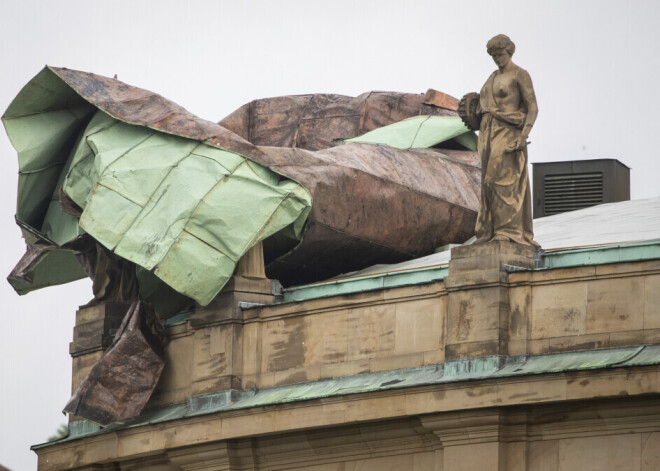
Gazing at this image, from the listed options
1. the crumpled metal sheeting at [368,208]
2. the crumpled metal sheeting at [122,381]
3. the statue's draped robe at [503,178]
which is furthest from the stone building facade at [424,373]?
the crumpled metal sheeting at [368,208]

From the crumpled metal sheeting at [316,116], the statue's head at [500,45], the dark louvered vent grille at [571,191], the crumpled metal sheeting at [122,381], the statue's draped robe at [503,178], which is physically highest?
the crumpled metal sheeting at [316,116]

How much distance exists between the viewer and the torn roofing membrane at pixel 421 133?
45191mm

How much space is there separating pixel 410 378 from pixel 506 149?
13.2ft

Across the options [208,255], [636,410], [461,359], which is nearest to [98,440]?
[208,255]

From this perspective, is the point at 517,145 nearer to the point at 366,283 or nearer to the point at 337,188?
the point at 366,283

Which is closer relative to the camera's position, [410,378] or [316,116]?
[410,378]

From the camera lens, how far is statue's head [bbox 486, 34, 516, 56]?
34.7 meters

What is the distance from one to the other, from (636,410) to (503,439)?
7.53 feet

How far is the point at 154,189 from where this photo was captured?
38.1m

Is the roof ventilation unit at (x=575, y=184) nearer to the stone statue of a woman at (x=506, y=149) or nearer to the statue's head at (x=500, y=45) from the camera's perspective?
the stone statue of a woman at (x=506, y=149)

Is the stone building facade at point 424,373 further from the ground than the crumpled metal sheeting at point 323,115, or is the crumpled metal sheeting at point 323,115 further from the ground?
the crumpled metal sheeting at point 323,115

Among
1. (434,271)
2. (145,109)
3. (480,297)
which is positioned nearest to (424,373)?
(480,297)

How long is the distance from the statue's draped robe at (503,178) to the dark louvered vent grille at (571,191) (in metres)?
11.7

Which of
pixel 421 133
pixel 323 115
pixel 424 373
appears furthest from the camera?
pixel 323 115
